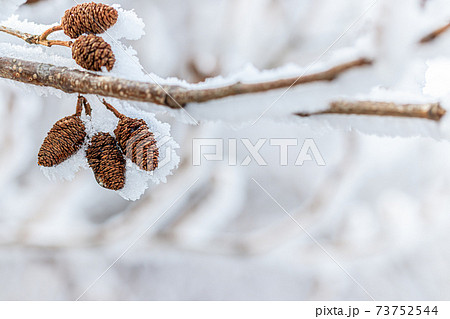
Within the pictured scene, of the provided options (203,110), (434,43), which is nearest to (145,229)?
(203,110)

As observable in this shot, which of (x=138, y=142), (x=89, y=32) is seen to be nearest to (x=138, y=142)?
(x=138, y=142)

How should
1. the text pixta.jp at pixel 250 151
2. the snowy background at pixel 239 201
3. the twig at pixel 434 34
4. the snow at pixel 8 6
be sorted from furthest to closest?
the snowy background at pixel 239 201, the text pixta.jp at pixel 250 151, the snow at pixel 8 6, the twig at pixel 434 34

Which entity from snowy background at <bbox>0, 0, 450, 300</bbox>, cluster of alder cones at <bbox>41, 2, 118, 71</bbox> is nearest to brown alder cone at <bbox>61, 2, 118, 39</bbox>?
cluster of alder cones at <bbox>41, 2, 118, 71</bbox>

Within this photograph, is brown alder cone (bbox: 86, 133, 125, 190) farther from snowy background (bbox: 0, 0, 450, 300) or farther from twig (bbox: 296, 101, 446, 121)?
snowy background (bbox: 0, 0, 450, 300)

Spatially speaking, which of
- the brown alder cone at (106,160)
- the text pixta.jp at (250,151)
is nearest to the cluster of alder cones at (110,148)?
the brown alder cone at (106,160)

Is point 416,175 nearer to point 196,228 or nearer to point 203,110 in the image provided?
point 196,228

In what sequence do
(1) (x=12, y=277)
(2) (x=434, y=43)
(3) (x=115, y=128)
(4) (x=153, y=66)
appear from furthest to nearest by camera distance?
(1) (x=12, y=277) < (4) (x=153, y=66) < (3) (x=115, y=128) < (2) (x=434, y=43)

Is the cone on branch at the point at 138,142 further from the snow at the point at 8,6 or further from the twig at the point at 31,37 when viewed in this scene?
the snow at the point at 8,6
